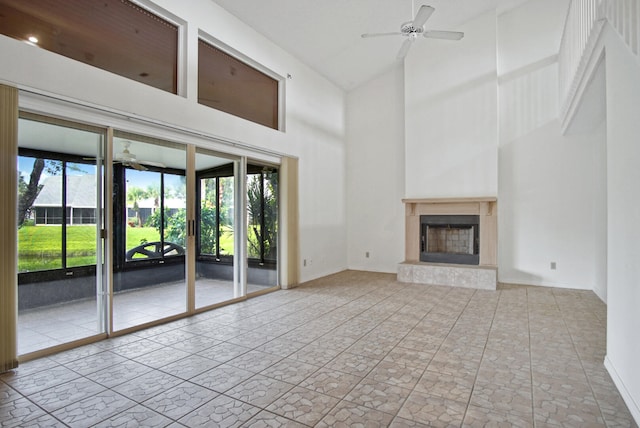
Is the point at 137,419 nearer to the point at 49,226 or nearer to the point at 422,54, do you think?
the point at 49,226

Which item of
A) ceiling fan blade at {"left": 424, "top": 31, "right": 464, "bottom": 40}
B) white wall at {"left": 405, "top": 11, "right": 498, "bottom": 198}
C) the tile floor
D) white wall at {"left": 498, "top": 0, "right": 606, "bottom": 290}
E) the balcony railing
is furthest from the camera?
white wall at {"left": 405, "top": 11, "right": 498, "bottom": 198}

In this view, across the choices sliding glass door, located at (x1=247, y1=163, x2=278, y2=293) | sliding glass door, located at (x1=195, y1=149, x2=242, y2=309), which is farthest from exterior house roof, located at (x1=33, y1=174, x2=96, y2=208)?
sliding glass door, located at (x1=247, y1=163, x2=278, y2=293)

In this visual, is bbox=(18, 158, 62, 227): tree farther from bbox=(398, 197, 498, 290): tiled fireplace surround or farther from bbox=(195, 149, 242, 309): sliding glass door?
bbox=(398, 197, 498, 290): tiled fireplace surround

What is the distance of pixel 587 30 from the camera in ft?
10.9

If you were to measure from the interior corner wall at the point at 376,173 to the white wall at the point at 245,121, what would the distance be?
26cm

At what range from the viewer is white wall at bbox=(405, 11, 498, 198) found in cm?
610

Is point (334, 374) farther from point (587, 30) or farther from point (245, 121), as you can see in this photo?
point (587, 30)

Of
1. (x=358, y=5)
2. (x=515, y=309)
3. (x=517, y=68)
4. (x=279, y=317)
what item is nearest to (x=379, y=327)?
(x=279, y=317)

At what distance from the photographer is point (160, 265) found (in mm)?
4172

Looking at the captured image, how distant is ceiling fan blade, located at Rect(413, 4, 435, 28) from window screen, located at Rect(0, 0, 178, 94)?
2797 mm

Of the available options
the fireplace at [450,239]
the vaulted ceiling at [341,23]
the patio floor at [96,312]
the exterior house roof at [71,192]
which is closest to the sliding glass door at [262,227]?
the patio floor at [96,312]

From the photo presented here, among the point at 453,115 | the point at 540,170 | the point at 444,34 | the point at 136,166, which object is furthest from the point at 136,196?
the point at 540,170

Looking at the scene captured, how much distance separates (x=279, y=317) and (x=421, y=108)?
15.7ft

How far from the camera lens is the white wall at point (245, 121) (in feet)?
9.61
